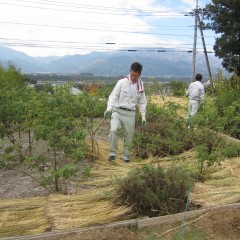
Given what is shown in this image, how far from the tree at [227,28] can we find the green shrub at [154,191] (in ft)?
88.2

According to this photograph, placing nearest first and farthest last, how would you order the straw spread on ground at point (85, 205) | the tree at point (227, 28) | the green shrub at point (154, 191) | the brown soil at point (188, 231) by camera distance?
the brown soil at point (188, 231), the straw spread on ground at point (85, 205), the green shrub at point (154, 191), the tree at point (227, 28)

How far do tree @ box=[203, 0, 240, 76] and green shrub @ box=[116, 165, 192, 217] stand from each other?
26.9 meters

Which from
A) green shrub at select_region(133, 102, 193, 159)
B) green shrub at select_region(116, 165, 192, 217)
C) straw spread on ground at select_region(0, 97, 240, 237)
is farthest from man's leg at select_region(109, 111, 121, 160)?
green shrub at select_region(116, 165, 192, 217)

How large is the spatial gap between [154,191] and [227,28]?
2934 cm

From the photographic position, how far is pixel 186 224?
140 inches

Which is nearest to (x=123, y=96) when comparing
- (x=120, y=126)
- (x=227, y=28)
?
(x=120, y=126)

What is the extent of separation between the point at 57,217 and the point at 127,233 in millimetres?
619

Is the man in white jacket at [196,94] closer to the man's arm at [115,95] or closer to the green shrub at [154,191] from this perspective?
the man's arm at [115,95]

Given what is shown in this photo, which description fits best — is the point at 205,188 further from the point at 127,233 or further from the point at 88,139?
the point at 88,139

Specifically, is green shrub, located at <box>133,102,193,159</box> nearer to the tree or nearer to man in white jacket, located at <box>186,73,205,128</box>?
man in white jacket, located at <box>186,73,205,128</box>

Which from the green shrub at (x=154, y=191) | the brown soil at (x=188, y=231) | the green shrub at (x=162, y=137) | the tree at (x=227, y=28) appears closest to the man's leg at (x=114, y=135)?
the green shrub at (x=162, y=137)

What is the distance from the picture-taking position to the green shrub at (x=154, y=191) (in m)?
3.70

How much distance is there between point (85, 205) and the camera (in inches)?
153

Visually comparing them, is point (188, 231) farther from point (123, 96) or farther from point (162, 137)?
point (162, 137)
